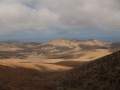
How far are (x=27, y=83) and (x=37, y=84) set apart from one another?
3.64 ft

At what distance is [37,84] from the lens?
93.3 ft

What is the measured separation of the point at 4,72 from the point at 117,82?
16.5 meters

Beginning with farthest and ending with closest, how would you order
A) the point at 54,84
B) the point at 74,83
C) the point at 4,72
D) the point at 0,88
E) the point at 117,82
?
the point at 4,72, the point at 54,84, the point at 74,83, the point at 0,88, the point at 117,82

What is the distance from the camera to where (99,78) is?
2536cm

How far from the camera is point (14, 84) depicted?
91.9 ft

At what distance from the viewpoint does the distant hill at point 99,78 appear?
23638mm

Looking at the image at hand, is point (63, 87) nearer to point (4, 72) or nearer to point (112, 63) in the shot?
point (112, 63)

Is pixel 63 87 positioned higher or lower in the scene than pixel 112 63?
lower

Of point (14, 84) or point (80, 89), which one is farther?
point (14, 84)

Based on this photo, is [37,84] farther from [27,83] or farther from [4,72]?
[4,72]

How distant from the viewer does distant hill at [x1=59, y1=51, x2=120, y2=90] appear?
931 inches

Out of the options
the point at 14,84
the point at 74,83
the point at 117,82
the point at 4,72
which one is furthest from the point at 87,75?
the point at 4,72

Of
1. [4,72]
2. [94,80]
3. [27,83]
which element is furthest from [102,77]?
[4,72]

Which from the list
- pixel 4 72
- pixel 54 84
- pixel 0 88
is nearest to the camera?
pixel 0 88
